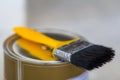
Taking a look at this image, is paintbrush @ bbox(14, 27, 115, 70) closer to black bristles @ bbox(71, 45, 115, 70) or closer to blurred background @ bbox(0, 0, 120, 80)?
black bristles @ bbox(71, 45, 115, 70)

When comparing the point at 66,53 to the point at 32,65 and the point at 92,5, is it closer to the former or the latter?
the point at 32,65

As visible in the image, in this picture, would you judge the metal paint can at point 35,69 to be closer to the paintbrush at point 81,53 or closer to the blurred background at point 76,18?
the paintbrush at point 81,53

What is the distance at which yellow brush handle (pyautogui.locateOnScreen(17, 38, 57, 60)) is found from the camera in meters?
0.60

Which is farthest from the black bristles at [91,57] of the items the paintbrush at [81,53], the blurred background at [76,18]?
the blurred background at [76,18]

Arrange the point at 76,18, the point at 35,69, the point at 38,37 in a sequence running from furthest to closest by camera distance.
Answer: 1. the point at 76,18
2. the point at 38,37
3. the point at 35,69

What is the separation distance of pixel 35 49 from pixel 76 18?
26cm

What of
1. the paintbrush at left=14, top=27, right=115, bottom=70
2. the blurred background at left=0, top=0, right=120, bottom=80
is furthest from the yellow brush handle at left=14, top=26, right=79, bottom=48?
the blurred background at left=0, top=0, right=120, bottom=80

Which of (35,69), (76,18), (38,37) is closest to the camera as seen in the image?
(35,69)

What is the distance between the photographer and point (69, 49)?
0.58m

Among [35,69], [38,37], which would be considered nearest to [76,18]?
[38,37]

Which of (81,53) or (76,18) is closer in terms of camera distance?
(81,53)

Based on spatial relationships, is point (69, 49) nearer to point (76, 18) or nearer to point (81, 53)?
point (81, 53)

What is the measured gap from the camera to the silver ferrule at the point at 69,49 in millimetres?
557

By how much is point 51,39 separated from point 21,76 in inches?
5.2
